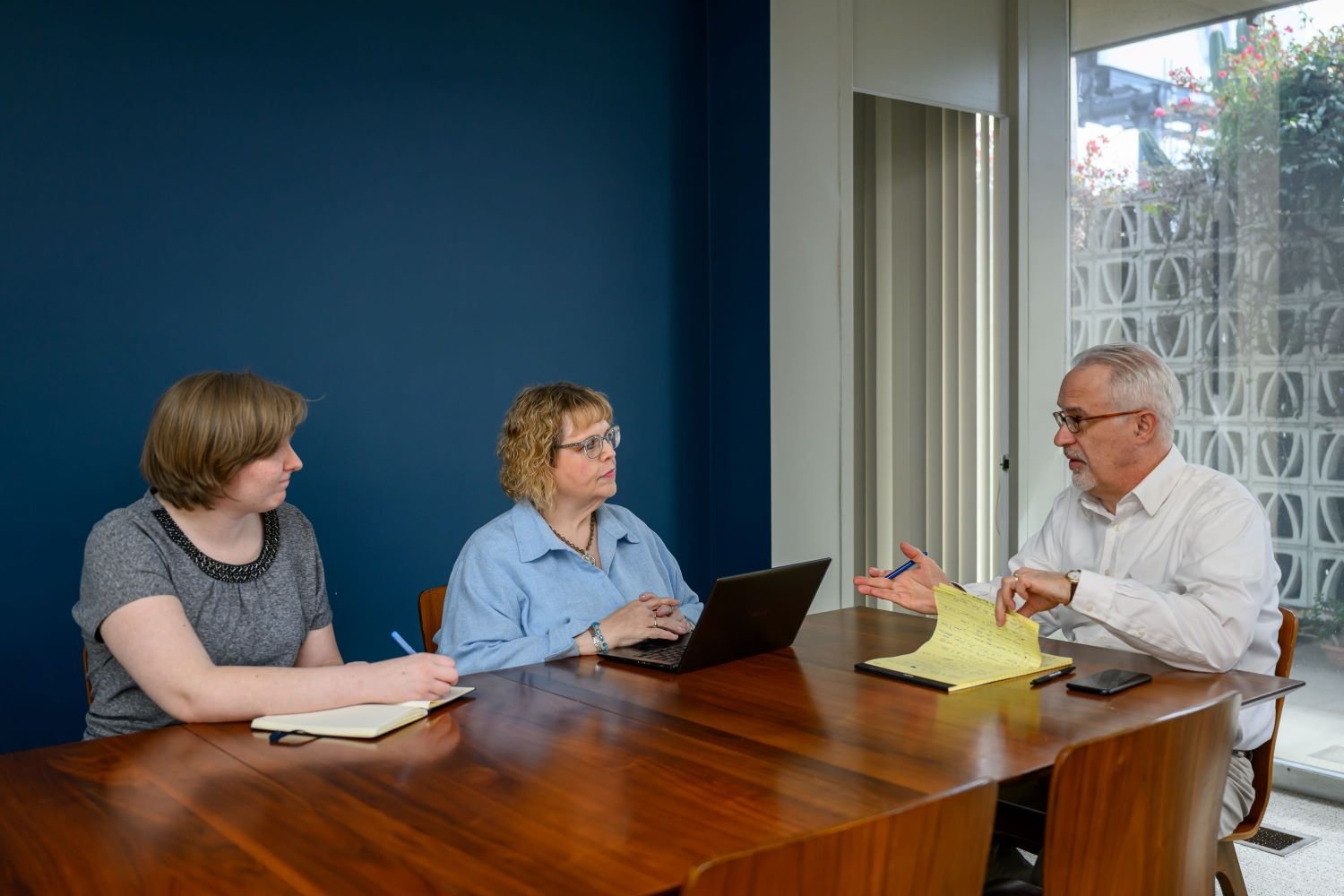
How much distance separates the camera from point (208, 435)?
2107mm

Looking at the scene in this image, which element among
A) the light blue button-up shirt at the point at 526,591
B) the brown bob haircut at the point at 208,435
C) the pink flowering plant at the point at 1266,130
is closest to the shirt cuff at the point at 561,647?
the light blue button-up shirt at the point at 526,591

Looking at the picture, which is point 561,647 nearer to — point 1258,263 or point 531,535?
point 531,535

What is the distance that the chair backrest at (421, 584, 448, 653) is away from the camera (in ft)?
9.32

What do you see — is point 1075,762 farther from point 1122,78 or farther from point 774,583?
point 1122,78

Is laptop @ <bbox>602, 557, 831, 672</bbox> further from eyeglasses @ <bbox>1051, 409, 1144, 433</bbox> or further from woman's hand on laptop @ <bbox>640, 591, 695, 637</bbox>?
eyeglasses @ <bbox>1051, 409, 1144, 433</bbox>

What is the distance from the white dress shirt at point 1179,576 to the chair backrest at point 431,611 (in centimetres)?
129

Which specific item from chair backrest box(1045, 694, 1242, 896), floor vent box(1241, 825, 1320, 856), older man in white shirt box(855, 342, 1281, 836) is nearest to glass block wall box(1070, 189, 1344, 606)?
floor vent box(1241, 825, 1320, 856)

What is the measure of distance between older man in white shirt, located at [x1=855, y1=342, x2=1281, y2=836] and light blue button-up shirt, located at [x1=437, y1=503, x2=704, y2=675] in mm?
583

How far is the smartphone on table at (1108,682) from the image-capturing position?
2.05 metres

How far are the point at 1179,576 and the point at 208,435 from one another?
1899 millimetres

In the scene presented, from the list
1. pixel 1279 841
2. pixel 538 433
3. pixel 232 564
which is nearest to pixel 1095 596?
pixel 538 433

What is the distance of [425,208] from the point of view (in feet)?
11.9

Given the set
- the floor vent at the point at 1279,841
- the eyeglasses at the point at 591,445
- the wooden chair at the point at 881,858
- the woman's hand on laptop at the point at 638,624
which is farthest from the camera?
the floor vent at the point at 1279,841

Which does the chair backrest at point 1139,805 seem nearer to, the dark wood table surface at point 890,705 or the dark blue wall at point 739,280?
the dark wood table surface at point 890,705
